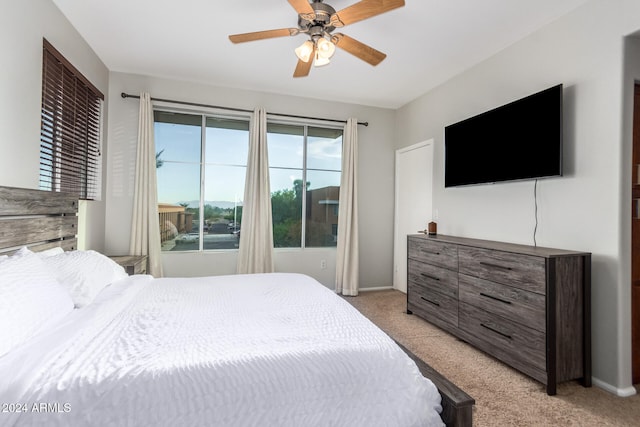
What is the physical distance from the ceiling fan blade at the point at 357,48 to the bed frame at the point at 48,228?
203cm

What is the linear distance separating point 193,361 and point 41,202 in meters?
1.83

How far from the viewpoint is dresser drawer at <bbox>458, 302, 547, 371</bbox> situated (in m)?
2.05

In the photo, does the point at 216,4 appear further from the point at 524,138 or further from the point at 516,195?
the point at 516,195

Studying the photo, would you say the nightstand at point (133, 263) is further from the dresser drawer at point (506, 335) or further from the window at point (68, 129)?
the dresser drawer at point (506, 335)

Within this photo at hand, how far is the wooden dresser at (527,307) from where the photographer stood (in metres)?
2.00

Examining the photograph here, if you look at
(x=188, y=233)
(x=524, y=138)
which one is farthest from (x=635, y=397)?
(x=188, y=233)

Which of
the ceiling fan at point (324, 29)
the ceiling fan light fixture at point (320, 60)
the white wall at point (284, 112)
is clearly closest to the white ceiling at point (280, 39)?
the white wall at point (284, 112)

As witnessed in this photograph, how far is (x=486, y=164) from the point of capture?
9.50 feet

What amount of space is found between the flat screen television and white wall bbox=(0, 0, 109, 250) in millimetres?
3554

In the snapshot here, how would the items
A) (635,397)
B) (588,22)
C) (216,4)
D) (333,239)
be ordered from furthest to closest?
(333,239), (216,4), (588,22), (635,397)

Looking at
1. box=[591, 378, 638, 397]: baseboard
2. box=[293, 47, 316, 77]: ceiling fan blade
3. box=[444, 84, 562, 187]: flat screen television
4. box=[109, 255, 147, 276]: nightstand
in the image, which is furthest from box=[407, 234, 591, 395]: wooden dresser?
box=[109, 255, 147, 276]: nightstand

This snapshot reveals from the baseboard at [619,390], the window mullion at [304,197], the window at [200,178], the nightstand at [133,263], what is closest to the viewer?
the baseboard at [619,390]

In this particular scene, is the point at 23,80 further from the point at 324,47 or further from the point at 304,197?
the point at 304,197

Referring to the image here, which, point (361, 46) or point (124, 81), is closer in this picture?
point (361, 46)
